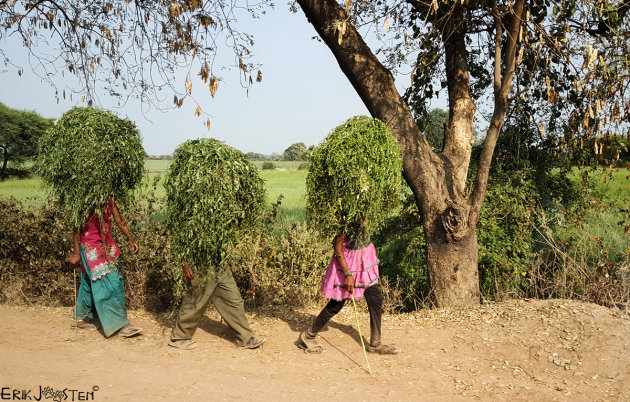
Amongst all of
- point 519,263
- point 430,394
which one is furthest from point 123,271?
point 519,263

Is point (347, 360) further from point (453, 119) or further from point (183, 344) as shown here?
point (453, 119)

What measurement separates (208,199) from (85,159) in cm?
155

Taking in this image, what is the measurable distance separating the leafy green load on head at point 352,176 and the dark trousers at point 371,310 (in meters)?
0.70

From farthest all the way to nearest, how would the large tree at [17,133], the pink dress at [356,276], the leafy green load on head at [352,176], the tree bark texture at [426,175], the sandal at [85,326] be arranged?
the large tree at [17,133], the tree bark texture at [426,175], the sandal at [85,326], the pink dress at [356,276], the leafy green load on head at [352,176]

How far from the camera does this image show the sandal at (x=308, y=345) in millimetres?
5418

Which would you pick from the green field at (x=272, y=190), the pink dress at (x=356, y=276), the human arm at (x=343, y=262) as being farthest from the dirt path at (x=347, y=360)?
the green field at (x=272, y=190)

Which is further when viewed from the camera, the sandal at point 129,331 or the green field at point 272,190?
the green field at point 272,190

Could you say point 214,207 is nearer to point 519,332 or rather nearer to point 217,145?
point 217,145

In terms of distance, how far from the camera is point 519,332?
5.80m

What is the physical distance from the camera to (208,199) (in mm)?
4918

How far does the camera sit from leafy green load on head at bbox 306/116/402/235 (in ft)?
16.0

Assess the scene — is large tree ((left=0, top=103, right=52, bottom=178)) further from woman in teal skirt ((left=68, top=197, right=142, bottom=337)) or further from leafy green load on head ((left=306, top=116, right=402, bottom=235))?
leafy green load on head ((left=306, top=116, right=402, bottom=235))

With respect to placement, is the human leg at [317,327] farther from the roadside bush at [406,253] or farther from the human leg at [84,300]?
the roadside bush at [406,253]

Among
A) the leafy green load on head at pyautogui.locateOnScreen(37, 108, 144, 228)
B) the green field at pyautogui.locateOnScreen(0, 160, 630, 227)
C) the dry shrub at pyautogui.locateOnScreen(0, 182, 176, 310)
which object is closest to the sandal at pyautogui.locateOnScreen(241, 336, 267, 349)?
the dry shrub at pyautogui.locateOnScreen(0, 182, 176, 310)
